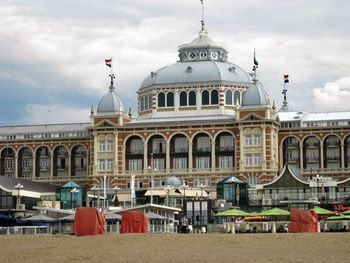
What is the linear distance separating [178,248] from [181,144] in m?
85.6

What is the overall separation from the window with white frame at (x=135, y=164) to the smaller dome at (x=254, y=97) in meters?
20.2

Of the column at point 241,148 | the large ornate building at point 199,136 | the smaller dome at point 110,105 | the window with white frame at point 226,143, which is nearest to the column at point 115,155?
the large ornate building at point 199,136

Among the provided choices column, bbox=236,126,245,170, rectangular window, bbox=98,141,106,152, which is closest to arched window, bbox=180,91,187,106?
column, bbox=236,126,245,170

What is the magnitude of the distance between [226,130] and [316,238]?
7747cm

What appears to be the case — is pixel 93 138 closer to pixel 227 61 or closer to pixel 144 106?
pixel 144 106

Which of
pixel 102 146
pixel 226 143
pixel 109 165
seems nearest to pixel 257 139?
pixel 226 143

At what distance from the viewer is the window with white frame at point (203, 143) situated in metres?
151

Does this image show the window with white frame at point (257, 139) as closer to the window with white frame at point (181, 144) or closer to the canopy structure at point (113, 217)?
the window with white frame at point (181, 144)

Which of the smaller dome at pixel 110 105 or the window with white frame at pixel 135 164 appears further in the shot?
the smaller dome at pixel 110 105

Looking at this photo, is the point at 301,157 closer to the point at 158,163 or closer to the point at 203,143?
the point at 203,143

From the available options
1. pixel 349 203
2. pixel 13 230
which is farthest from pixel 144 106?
pixel 13 230

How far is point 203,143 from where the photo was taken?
15125 cm

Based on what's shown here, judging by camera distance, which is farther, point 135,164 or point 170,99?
point 170,99

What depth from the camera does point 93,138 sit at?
152000 millimetres
